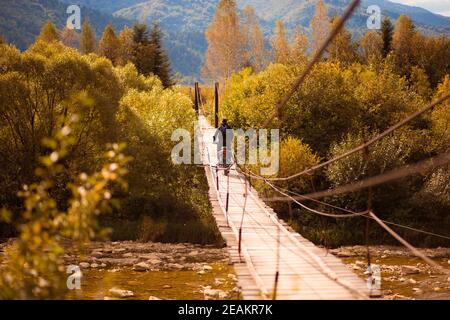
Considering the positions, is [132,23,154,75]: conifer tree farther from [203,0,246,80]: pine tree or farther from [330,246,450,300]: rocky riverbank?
[330,246,450,300]: rocky riverbank

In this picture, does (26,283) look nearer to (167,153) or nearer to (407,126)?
(167,153)

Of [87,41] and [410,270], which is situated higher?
[87,41]

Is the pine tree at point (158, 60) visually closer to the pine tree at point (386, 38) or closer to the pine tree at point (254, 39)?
the pine tree at point (254, 39)

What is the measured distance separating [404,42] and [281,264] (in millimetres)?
37731

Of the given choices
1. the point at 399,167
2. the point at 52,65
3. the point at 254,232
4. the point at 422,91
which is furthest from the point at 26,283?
the point at 422,91

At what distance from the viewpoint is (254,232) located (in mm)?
9562

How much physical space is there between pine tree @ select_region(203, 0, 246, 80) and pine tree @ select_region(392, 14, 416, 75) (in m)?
12.6

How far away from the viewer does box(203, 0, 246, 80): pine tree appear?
4150cm

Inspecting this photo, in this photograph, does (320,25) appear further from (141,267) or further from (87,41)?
(141,267)

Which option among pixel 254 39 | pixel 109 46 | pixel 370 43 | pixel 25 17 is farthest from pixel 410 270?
pixel 25 17

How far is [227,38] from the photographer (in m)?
41.3

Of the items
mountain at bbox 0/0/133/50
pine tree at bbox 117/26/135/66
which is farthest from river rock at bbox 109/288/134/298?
mountain at bbox 0/0/133/50

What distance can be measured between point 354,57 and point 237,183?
2686 centimetres

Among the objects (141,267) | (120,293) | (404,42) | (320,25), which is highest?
(320,25)
